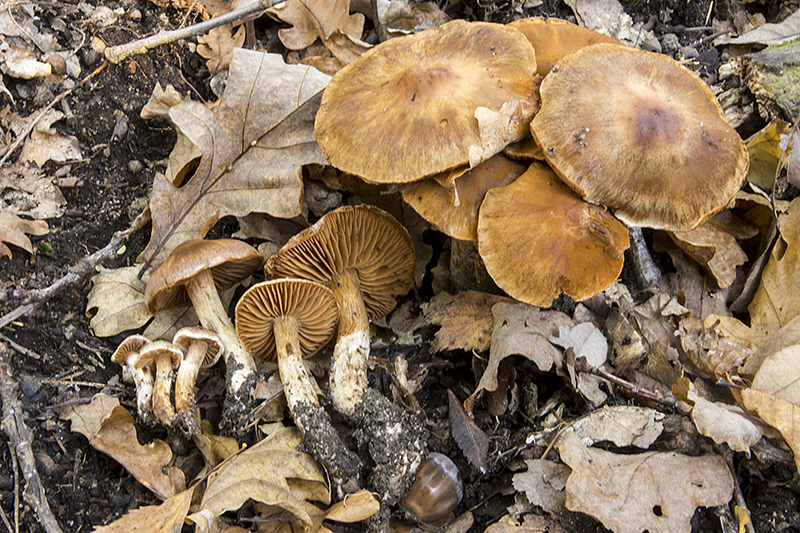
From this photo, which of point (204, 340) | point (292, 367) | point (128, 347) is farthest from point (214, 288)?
point (292, 367)

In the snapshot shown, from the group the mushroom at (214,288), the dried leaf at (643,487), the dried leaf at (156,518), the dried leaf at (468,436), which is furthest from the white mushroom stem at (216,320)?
the dried leaf at (643,487)

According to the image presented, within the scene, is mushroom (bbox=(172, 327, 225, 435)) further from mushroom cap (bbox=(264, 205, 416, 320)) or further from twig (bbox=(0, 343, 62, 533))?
twig (bbox=(0, 343, 62, 533))

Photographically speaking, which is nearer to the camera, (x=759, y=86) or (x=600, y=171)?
(x=600, y=171)

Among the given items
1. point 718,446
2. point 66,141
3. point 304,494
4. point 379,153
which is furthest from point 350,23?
point 718,446

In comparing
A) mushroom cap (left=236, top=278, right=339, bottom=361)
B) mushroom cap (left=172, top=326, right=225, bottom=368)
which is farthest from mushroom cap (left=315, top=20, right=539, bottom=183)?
mushroom cap (left=172, top=326, right=225, bottom=368)

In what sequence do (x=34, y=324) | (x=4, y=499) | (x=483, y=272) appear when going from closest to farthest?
1. (x=4, y=499)
2. (x=34, y=324)
3. (x=483, y=272)

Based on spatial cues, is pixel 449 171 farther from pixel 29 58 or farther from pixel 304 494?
pixel 29 58

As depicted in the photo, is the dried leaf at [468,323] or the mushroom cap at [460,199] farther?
the dried leaf at [468,323]

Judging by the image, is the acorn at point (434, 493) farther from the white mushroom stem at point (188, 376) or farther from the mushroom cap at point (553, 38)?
the mushroom cap at point (553, 38)
